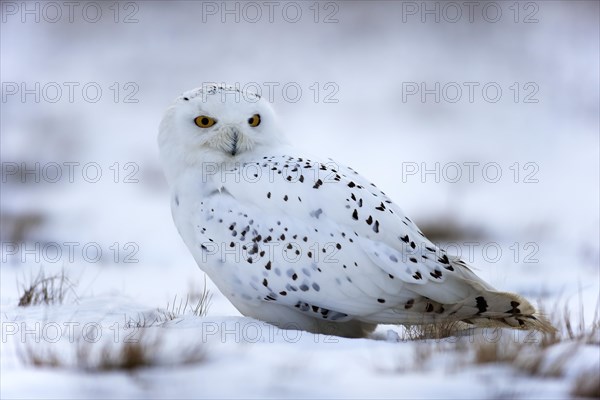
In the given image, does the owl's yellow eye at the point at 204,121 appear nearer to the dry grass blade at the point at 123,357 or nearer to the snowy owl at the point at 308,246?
the snowy owl at the point at 308,246

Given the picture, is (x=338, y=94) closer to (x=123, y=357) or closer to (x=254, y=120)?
(x=254, y=120)

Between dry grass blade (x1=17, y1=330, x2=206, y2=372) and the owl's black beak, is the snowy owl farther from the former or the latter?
dry grass blade (x1=17, y1=330, x2=206, y2=372)

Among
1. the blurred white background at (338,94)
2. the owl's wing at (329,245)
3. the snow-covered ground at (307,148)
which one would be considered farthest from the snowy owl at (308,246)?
the blurred white background at (338,94)

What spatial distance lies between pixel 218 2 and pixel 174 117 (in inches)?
768

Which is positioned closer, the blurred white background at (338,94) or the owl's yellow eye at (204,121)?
the owl's yellow eye at (204,121)

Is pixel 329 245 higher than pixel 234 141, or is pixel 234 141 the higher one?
pixel 234 141

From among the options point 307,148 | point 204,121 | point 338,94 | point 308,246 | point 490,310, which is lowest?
point 490,310

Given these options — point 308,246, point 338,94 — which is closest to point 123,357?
point 308,246

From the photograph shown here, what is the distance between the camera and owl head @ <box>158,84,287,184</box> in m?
4.91

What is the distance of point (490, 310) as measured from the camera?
14.7 ft

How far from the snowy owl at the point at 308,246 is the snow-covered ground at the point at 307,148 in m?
0.23

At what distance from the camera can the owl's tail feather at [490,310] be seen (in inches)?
173

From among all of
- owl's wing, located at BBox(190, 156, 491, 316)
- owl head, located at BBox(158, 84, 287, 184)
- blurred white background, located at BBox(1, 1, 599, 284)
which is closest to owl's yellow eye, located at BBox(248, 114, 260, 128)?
owl head, located at BBox(158, 84, 287, 184)

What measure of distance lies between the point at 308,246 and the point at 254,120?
1.01 meters
